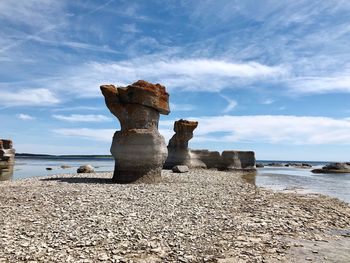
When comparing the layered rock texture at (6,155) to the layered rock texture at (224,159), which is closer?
the layered rock texture at (6,155)

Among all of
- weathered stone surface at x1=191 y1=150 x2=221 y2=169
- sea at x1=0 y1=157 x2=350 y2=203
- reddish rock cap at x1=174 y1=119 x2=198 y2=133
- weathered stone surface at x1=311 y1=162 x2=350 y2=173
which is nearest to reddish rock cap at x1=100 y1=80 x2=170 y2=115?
sea at x1=0 y1=157 x2=350 y2=203

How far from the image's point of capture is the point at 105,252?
29.8ft

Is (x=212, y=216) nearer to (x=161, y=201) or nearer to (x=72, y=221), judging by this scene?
(x=161, y=201)

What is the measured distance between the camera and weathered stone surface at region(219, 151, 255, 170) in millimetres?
61438

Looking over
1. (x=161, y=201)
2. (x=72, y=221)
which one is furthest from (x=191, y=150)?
(x=72, y=221)

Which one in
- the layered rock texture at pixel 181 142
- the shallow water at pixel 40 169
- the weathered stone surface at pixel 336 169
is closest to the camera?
the shallow water at pixel 40 169

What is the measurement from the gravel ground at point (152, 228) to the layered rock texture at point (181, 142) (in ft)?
115

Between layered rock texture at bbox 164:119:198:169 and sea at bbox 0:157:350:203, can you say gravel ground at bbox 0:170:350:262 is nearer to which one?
sea at bbox 0:157:350:203

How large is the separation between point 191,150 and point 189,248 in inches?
1919

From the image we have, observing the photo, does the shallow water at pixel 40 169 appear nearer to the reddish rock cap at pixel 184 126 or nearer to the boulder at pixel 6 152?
the boulder at pixel 6 152

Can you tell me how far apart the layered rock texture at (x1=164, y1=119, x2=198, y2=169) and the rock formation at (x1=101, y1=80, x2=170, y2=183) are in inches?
1088

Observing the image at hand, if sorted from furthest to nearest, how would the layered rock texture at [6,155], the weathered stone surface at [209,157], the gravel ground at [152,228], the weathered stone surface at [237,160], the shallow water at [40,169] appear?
the weathered stone surface at [237,160], the weathered stone surface at [209,157], the layered rock texture at [6,155], the shallow water at [40,169], the gravel ground at [152,228]

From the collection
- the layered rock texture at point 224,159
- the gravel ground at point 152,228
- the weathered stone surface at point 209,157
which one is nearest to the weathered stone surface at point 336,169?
the layered rock texture at point 224,159

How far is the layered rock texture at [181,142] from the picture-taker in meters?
52.4
